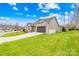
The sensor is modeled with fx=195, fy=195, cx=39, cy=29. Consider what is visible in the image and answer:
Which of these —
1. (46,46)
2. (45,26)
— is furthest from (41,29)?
(46,46)

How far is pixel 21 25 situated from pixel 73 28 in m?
0.54

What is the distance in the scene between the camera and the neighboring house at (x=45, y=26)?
1.99 meters

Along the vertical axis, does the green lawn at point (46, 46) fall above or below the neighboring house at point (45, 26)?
below

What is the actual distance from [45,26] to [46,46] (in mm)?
211

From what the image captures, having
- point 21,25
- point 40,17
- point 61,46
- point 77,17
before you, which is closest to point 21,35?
point 21,25

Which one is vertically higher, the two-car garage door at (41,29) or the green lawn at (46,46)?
the two-car garage door at (41,29)

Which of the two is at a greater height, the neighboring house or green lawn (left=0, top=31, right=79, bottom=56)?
the neighboring house

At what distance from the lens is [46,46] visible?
1970 mm

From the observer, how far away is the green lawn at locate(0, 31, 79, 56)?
1937 mm

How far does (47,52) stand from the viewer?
1945 millimetres

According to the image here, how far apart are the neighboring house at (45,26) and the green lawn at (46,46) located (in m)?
0.06

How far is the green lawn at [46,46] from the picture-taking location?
1.94 meters

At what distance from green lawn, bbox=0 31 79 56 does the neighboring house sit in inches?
2.5

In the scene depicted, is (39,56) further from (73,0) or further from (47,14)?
(73,0)
